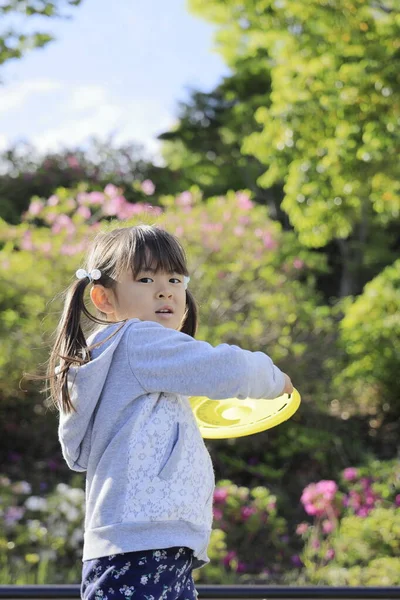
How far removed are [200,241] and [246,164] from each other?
29.9 ft

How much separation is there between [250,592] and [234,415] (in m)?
0.92

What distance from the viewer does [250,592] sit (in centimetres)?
275

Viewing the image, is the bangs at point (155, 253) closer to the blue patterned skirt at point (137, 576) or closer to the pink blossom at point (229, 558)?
the blue patterned skirt at point (137, 576)

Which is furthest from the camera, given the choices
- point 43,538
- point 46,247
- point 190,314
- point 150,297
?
point 46,247

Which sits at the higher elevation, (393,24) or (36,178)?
(393,24)

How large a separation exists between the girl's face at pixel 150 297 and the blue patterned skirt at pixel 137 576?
1.45 ft

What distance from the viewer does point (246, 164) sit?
1539 cm

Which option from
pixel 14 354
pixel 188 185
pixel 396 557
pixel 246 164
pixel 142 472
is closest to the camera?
pixel 142 472

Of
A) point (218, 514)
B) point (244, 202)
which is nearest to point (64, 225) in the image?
point (244, 202)

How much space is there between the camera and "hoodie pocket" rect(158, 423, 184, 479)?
1.66 metres

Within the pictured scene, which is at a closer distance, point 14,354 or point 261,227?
point 14,354

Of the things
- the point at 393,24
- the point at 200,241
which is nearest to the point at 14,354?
the point at 200,241

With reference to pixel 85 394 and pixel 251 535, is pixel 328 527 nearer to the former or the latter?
pixel 251 535

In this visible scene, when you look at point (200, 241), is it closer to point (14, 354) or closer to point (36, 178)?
point (14, 354)
